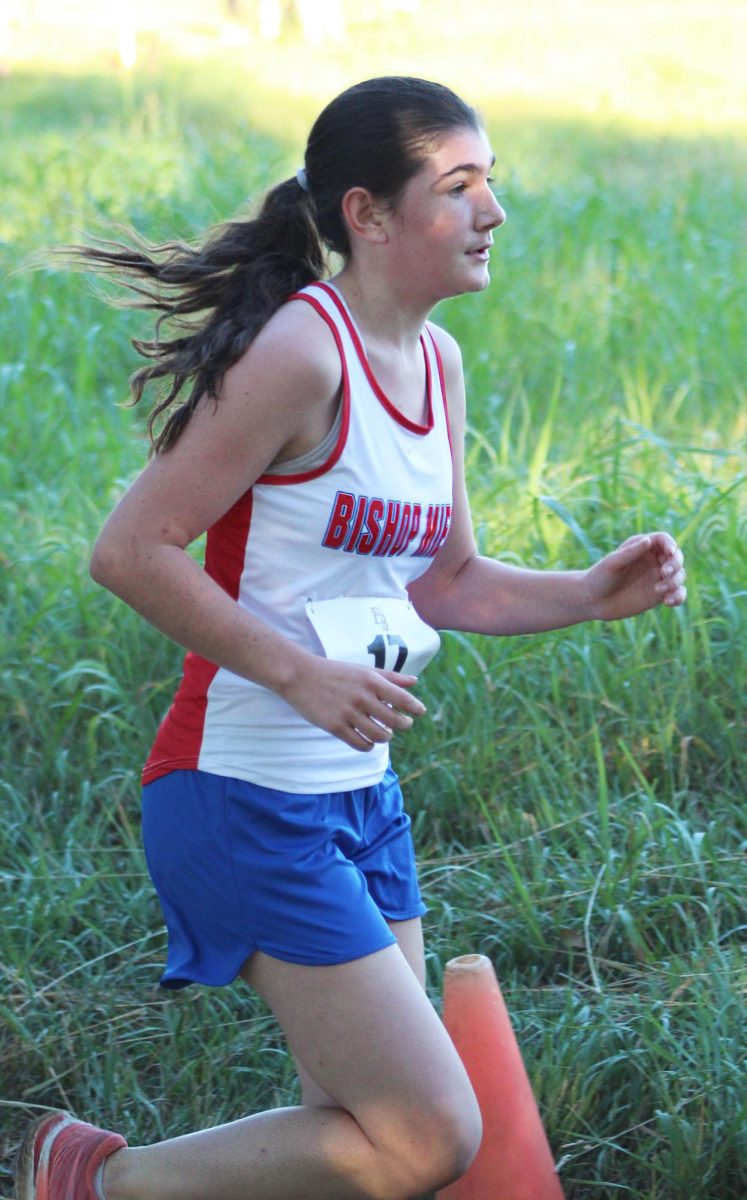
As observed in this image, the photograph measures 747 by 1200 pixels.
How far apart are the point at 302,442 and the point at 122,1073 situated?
4.13ft

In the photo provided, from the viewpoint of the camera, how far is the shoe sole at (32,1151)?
2275mm

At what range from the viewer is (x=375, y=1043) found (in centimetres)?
199

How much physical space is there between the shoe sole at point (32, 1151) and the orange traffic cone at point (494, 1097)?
1.92 ft

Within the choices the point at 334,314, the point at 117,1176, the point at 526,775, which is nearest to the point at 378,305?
the point at 334,314

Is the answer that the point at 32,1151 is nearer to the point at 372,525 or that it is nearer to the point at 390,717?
the point at 390,717

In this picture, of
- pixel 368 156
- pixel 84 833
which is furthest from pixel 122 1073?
pixel 368 156

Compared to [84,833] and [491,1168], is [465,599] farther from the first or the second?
[84,833]

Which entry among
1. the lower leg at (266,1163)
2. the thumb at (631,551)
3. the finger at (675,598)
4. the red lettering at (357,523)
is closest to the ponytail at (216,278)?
the red lettering at (357,523)

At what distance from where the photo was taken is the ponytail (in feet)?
6.90

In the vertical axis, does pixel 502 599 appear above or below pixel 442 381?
below

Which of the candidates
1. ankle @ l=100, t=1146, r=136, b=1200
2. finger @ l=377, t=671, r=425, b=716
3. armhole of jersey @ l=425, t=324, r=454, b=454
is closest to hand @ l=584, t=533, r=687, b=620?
armhole of jersey @ l=425, t=324, r=454, b=454

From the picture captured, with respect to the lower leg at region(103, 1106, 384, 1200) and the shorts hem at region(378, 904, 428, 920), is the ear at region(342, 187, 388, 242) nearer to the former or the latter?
the shorts hem at region(378, 904, 428, 920)

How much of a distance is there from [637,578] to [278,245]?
0.75 m

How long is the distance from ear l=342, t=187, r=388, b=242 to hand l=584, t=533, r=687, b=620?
1.93 feet
